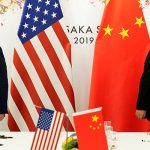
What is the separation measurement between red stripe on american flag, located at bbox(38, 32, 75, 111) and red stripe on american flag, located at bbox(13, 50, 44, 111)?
10.8 inches

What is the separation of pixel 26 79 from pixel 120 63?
922 millimetres

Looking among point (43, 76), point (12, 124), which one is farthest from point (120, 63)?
point (12, 124)

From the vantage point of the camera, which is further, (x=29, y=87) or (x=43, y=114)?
(x=29, y=87)

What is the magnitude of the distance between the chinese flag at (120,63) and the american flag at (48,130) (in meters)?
1.75

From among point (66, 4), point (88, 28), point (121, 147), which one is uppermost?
point (66, 4)

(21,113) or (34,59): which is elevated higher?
(34,59)

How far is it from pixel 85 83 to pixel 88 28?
1.86 feet

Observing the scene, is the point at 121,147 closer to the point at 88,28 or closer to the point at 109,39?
the point at 109,39

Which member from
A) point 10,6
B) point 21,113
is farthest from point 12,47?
point 21,113

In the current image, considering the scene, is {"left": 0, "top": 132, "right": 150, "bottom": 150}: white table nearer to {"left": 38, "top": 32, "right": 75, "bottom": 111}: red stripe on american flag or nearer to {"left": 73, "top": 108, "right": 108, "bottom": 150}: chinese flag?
{"left": 73, "top": 108, "right": 108, "bottom": 150}: chinese flag

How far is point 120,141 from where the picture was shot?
221 centimetres

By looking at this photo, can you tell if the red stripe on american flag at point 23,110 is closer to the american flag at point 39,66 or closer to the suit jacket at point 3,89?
the american flag at point 39,66

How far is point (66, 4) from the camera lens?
3.63m

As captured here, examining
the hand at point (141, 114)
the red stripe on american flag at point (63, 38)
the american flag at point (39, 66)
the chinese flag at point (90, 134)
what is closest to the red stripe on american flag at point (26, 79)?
the american flag at point (39, 66)
